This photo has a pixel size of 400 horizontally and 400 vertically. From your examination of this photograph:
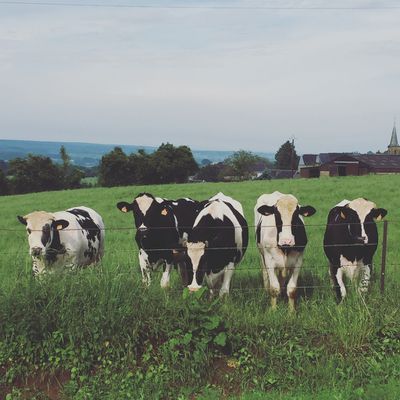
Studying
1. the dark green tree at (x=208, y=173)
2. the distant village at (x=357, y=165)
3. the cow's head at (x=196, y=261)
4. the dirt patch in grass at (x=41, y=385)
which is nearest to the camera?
the dirt patch in grass at (x=41, y=385)

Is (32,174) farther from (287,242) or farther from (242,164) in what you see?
(287,242)

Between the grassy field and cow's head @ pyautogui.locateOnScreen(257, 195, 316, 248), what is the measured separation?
1058 millimetres

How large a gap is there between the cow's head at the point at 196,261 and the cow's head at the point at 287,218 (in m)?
1.14

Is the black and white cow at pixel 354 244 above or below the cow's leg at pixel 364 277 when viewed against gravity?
above

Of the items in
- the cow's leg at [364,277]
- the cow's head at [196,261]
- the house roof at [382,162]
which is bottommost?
the cow's leg at [364,277]

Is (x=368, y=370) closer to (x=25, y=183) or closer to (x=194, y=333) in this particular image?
(x=194, y=333)

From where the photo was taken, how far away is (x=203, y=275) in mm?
7406

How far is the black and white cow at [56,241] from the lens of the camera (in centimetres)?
791

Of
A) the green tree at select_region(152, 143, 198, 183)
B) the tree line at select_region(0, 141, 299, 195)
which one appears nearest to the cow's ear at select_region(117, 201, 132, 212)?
the tree line at select_region(0, 141, 299, 195)

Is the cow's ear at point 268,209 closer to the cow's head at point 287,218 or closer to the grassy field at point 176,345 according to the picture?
the cow's head at point 287,218

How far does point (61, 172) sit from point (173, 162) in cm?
1611

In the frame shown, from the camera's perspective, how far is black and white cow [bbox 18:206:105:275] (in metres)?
7.91

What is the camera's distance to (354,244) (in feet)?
25.2

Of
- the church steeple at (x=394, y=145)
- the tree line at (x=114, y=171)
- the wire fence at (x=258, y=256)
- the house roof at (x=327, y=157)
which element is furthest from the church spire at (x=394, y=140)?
the wire fence at (x=258, y=256)
